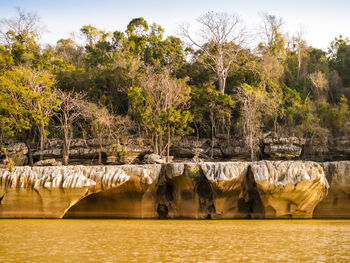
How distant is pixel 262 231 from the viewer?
1204cm

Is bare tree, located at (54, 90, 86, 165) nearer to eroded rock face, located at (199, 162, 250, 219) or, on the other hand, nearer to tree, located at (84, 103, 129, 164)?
tree, located at (84, 103, 129, 164)

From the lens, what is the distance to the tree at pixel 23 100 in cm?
2119

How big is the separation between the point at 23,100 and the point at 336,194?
17.5 meters

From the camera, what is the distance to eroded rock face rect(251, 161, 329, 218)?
1617 cm

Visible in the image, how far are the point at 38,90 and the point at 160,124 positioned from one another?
7.22m

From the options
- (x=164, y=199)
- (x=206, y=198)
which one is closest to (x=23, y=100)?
(x=164, y=199)

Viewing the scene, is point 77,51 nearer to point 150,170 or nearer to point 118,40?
point 118,40

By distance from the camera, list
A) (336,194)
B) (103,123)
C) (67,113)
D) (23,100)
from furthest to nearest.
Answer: (103,123) → (67,113) → (23,100) → (336,194)

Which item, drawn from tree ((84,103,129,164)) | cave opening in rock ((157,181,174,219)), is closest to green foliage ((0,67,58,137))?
tree ((84,103,129,164))

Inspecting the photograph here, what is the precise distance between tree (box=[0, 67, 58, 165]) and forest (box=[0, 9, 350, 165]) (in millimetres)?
63

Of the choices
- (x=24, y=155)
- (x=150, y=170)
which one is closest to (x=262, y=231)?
(x=150, y=170)

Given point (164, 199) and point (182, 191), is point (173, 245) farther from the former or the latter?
point (164, 199)

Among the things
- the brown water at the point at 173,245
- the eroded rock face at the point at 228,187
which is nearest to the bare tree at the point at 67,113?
the eroded rock face at the point at 228,187

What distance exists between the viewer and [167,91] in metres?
23.4
